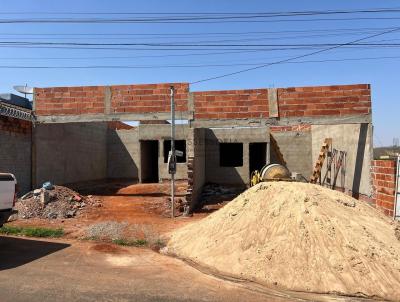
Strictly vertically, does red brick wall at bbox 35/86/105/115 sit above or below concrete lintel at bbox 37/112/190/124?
above

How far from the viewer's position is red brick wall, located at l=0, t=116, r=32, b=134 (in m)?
15.3

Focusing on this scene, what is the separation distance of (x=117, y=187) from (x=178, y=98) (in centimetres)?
646

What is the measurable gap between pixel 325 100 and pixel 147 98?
696 cm

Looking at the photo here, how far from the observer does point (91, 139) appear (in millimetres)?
24391

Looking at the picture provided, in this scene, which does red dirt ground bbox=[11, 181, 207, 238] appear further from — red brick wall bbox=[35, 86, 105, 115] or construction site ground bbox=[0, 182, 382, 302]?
red brick wall bbox=[35, 86, 105, 115]

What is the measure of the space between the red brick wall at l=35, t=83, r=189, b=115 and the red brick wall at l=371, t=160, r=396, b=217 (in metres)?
8.54

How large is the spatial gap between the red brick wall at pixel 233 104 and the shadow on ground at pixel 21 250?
846cm

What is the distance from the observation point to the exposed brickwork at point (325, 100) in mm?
15727

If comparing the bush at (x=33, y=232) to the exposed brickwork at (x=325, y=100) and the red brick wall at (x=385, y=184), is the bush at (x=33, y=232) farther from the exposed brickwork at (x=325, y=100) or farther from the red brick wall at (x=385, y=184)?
the exposed brickwork at (x=325, y=100)

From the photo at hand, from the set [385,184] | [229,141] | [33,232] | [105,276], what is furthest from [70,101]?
[385,184]

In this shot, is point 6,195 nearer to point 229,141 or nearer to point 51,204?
point 51,204

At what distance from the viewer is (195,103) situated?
56.2ft

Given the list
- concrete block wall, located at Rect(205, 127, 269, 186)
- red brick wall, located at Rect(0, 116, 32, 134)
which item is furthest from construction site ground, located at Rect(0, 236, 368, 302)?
concrete block wall, located at Rect(205, 127, 269, 186)

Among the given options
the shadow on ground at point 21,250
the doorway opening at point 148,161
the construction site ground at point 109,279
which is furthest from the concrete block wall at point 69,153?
the construction site ground at point 109,279
